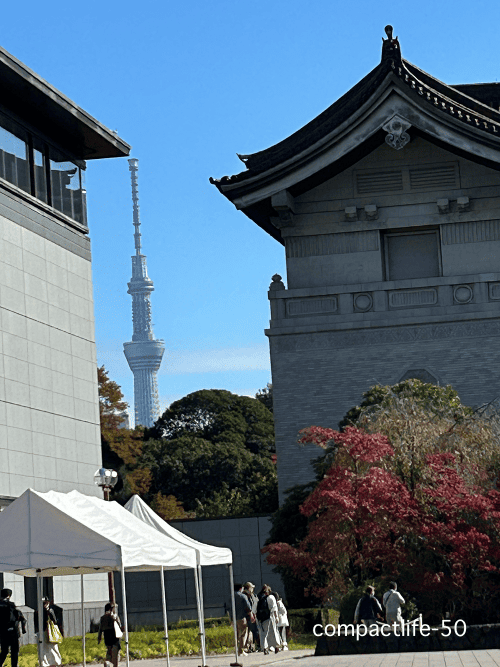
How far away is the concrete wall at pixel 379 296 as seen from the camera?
3822 cm

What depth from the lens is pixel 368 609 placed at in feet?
75.4

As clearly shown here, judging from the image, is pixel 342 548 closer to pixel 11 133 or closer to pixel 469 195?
pixel 11 133

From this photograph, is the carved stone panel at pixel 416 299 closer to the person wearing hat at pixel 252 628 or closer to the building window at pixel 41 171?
the building window at pixel 41 171

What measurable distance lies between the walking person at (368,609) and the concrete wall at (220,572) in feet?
46.1

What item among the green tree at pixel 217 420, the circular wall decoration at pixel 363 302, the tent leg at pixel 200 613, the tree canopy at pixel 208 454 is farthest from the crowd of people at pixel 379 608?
the green tree at pixel 217 420

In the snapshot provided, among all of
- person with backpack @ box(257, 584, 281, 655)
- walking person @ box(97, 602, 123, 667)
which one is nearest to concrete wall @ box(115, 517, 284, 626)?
person with backpack @ box(257, 584, 281, 655)

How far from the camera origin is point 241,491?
246 feet

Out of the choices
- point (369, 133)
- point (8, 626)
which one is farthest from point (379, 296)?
point (8, 626)

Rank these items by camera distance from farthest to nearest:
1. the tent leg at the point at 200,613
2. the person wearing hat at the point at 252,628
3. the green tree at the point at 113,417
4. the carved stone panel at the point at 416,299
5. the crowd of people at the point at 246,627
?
the green tree at the point at 113,417, the carved stone panel at the point at 416,299, the person wearing hat at the point at 252,628, the crowd of people at the point at 246,627, the tent leg at the point at 200,613

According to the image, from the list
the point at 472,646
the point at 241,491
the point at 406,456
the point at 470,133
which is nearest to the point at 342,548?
the point at 406,456

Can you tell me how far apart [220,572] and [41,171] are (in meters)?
13.6

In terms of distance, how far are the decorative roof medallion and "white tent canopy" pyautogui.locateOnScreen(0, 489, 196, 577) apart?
75.6ft

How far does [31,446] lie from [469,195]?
17.3 metres

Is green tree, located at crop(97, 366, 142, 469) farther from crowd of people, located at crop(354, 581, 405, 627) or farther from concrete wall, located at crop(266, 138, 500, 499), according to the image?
crowd of people, located at crop(354, 581, 405, 627)
